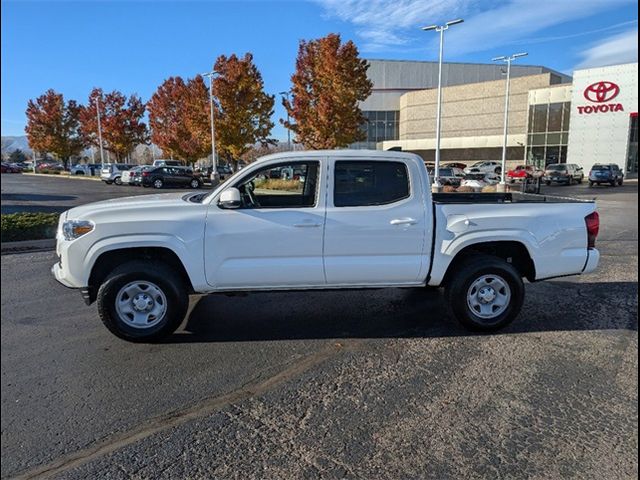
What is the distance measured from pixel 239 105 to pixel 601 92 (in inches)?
1293

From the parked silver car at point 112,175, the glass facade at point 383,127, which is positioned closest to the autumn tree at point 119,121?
the parked silver car at point 112,175

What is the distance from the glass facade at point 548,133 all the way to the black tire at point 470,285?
47.6 metres

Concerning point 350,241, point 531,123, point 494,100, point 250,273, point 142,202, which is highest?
point 494,100

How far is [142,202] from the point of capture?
462 centimetres

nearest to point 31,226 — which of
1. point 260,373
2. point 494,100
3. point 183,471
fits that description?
point 260,373

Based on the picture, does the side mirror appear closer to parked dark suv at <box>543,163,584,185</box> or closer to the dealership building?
parked dark suv at <box>543,163,584,185</box>

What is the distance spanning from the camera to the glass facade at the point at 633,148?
40.8 m

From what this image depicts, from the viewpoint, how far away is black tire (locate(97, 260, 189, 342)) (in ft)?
14.0

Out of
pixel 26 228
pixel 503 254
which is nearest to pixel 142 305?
pixel 503 254

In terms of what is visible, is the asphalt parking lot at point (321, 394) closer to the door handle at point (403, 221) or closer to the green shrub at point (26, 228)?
the door handle at point (403, 221)

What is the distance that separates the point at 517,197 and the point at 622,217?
40.6 ft

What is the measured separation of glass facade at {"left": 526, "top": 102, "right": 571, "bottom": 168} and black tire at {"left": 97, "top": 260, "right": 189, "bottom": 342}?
49.6m

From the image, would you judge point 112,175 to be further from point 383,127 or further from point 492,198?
point 383,127

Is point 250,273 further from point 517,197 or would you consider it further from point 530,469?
point 517,197
